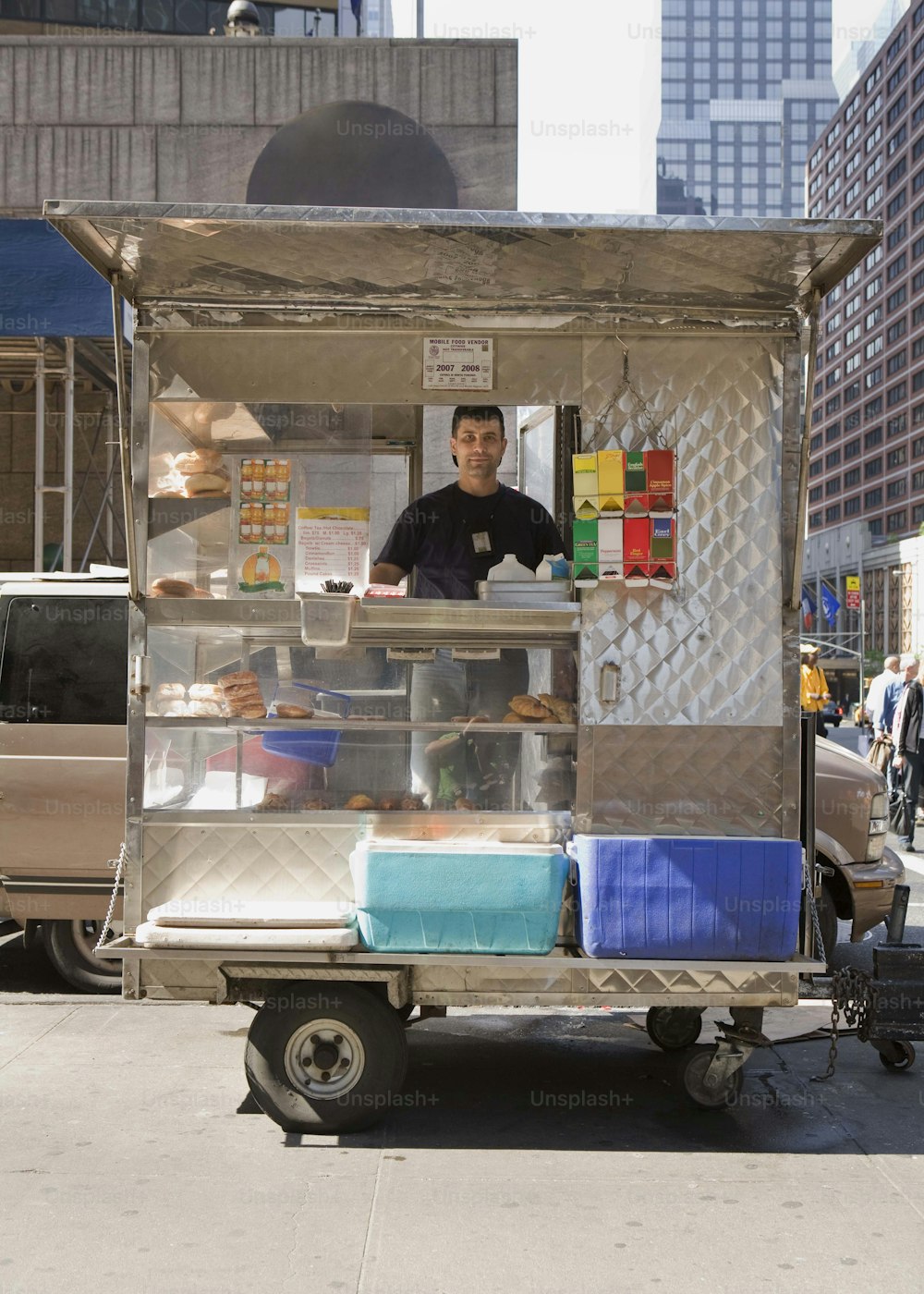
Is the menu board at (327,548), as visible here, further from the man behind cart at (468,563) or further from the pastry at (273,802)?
the pastry at (273,802)

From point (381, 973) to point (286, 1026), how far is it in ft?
1.49

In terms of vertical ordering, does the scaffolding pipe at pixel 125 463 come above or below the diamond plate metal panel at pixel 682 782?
above

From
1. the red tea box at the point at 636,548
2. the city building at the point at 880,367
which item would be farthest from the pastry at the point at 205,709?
the city building at the point at 880,367

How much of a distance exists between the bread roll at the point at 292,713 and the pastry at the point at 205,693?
255 millimetres

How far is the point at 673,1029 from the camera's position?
605cm

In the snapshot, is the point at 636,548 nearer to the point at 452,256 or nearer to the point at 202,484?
the point at 452,256

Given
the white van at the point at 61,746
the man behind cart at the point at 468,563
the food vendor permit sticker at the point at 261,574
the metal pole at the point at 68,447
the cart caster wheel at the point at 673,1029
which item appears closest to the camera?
the food vendor permit sticker at the point at 261,574

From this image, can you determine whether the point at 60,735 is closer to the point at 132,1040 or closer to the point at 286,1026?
the point at 132,1040

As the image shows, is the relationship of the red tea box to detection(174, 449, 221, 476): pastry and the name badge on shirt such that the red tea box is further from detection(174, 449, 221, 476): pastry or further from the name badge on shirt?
detection(174, 449, 221, 476): pastry

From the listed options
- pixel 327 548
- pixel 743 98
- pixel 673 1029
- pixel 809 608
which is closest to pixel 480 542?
pixel 327 548

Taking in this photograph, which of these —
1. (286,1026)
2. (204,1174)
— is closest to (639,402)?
(286,1026)

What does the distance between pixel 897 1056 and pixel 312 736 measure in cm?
321

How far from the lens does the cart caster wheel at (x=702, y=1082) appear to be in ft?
17.1

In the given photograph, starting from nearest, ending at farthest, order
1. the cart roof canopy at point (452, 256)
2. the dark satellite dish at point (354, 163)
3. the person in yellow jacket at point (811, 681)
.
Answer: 1. the cart roof canopy at point (452, 256)
2. the dark satellite dish at point (354, 163)
3. the person in yellow jacket at point (811, 681)
